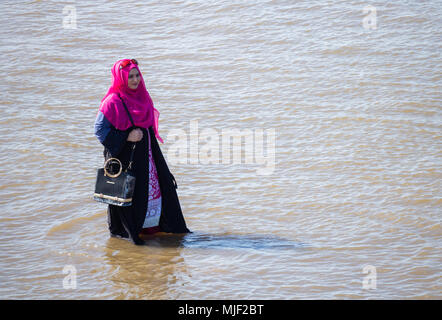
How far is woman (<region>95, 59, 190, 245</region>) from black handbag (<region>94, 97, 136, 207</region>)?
64 millimetres

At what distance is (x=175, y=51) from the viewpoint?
9312 millimetres

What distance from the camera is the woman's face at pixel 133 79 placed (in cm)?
444

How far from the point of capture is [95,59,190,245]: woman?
445 cm

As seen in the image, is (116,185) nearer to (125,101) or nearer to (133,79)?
(125,101)

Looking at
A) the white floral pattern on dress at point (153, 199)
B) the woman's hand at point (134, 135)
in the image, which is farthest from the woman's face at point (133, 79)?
the white floral pattern on dress at point (153, 199)

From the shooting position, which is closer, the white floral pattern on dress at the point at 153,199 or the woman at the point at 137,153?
the woman at the point at 137,153

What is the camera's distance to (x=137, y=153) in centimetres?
458

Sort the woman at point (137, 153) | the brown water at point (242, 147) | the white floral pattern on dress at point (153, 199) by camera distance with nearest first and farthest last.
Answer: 1. the brown water at point (242, 147)
2. the woman at point (137, 153)
3. the white floral pattern on dress at point (153, 199)

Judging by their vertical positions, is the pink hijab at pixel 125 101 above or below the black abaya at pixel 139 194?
above

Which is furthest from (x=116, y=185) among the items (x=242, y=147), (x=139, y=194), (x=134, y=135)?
(x=242, y=147)

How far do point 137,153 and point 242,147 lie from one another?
Result: 2240mm

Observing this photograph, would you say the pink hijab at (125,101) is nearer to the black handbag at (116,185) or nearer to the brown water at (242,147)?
the black handbag at (116,185)

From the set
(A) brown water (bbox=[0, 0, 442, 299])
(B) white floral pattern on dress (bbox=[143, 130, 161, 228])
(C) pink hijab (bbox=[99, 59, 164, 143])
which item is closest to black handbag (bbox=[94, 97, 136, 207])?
(C) pink hijab (bbox=[99, 59, 164, 143])
